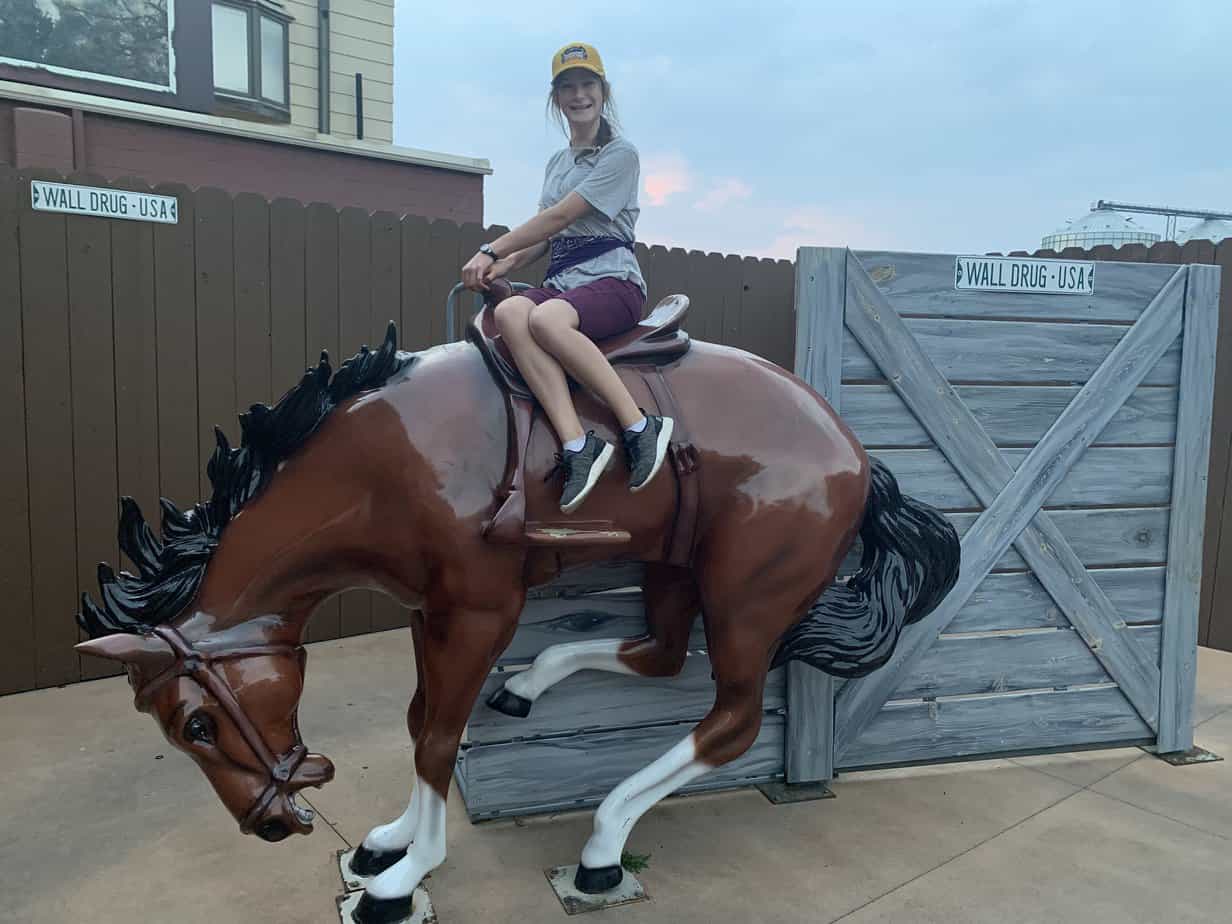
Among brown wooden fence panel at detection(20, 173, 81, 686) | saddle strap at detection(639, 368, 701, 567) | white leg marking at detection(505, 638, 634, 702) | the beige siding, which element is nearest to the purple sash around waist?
saddle strap at detection(639, 368, 701, 567)

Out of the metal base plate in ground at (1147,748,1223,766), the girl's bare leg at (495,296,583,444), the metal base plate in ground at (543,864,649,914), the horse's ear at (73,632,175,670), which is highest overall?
the girl's bare leg at (495,296,583,444)

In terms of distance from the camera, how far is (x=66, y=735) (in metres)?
3.40

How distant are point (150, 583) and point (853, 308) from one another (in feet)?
7.65

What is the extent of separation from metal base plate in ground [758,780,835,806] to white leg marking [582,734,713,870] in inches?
27.4

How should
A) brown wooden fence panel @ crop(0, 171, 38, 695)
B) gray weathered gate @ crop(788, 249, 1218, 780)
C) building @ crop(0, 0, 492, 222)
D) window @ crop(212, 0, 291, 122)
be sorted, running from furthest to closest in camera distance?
window @ crop(212, 0, 291, 122) < building @ crop(0, 0, 492, 222) < brown wooden fence panel @ crop(0, 171, 38, 695) < gray weathered gate @ crop(788, 249, 1218, 780)

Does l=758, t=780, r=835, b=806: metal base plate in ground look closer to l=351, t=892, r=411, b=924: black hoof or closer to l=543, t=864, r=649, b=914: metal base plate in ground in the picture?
l=543, t=864, r=649, b=914: metal base plate in ground

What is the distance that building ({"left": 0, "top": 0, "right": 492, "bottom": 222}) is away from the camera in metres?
5.73

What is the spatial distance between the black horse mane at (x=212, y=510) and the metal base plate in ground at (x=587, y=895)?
4.16ft

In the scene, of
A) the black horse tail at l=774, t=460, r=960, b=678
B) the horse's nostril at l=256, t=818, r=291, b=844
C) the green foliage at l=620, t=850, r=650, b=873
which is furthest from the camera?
the black horse tail at l=774, t=460, r=960, b=678

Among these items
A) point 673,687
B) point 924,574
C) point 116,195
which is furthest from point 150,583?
point 116,195

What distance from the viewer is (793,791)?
3.07 metres

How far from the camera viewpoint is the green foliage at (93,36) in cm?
581

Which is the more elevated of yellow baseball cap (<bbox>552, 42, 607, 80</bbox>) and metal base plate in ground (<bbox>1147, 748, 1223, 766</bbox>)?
yellow baseball cap (<bbox>552, 42, 607, 80</bbox>)

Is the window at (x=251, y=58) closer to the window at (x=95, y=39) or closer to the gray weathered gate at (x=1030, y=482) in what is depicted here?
the window at (x=95, y=39)
